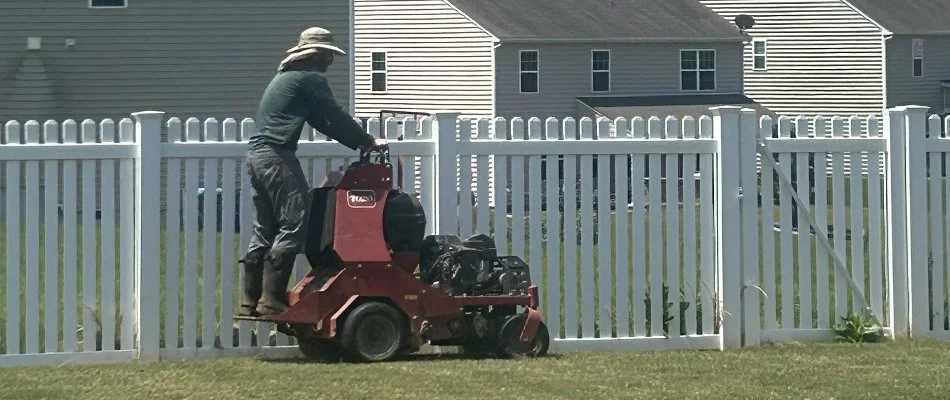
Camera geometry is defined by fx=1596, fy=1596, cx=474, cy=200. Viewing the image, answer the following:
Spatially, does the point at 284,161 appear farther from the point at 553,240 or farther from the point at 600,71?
the point at 600,71

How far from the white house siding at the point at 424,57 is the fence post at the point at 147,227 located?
28.2 m

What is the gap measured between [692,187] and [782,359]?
3.95 feet

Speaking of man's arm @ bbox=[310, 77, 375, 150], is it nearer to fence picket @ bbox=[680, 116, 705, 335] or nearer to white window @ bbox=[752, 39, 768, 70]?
fence picket @ bbox=[680, 116, 705, 335]

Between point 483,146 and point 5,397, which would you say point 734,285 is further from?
point 5,397

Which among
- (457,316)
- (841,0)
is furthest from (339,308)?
(841,0)

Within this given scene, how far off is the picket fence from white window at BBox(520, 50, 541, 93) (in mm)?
27447

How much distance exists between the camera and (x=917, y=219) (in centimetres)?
1006

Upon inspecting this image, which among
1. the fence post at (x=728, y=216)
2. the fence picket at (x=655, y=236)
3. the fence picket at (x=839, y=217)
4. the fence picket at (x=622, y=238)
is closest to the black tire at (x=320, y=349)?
the fence picket at (x=622, y=238)

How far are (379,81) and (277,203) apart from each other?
1221 inches

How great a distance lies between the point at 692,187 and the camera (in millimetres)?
9711

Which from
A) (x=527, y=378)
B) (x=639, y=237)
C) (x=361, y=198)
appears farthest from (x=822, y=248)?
(x=361, y=198)

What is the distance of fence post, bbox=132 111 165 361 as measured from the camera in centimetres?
898

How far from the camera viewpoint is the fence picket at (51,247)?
893 centimetres

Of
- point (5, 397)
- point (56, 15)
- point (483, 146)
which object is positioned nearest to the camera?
point (5, 397)
